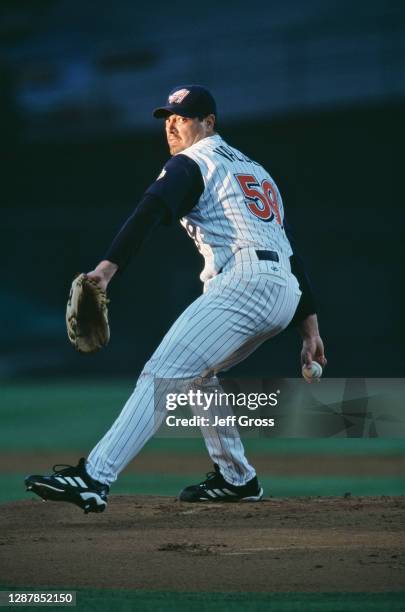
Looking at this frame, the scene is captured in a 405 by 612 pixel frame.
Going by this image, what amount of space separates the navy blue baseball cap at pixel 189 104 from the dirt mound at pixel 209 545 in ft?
4.28

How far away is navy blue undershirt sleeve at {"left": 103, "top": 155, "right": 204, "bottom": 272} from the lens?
9.36 ft

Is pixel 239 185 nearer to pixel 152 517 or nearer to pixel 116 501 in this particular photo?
pixel 152 517

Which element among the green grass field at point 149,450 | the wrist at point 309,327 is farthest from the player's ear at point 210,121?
the green grass field at point 149,450

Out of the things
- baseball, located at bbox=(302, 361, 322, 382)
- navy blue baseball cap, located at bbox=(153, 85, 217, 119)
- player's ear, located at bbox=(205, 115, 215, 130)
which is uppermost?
navy blue baseball cap, located at bbox=(153, 85, 217, 119)

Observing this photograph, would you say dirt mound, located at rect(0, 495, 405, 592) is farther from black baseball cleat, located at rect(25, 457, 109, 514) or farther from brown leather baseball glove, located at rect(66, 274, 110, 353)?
brown leather baseball glove, located at rect(66, 274, 110, 353)

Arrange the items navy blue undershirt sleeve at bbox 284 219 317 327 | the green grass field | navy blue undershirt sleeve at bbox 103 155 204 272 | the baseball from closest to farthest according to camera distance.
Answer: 1. the green grass field
2. navy blue undershirt sleeve at bbox 103 155 204 272
3. the baseball
4. navy blue undershirt sleeve at bbox 284 219 317 327

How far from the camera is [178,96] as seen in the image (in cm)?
331

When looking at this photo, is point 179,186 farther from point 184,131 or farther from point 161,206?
point 184,131

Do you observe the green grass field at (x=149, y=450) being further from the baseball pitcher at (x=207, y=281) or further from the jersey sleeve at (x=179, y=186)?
the jersey sleeve at (x=179, y=186)

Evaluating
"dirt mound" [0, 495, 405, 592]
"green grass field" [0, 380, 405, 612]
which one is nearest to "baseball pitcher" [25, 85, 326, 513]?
"dirt mound" [0, 495, 405, 592]

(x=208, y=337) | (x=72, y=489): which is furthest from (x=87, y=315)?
(x=72, y=489)

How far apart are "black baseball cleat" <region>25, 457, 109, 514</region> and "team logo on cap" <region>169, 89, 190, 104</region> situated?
1.25 metres

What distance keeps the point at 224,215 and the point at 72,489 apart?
36.6 inches

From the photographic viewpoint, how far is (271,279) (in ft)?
10.1
